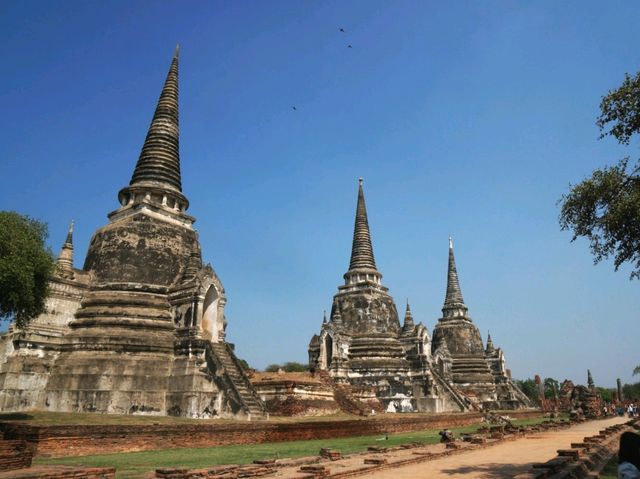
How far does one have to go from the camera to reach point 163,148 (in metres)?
27.5

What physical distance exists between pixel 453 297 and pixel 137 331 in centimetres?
3522

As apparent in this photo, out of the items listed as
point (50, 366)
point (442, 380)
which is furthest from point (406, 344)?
point (50, 366)

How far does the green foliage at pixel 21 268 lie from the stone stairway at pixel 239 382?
7121 millimetres

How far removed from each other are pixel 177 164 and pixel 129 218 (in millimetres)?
4760

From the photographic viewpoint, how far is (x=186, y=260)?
24.8 meters

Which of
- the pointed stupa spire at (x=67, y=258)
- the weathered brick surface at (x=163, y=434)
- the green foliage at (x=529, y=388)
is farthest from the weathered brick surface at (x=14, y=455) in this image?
the green foliage at (x=529, y=388)

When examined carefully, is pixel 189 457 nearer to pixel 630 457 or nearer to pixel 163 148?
pixel 630 457

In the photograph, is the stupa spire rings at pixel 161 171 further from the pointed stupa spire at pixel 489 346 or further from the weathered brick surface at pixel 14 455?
the pointed stupa spire at pixel 489 346

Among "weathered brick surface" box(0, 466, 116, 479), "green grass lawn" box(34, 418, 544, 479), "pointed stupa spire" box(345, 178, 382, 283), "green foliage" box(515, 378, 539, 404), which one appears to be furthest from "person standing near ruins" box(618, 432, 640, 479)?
"green foliage" box(515, 378, 539, 404)

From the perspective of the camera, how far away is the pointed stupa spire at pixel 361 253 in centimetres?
3878

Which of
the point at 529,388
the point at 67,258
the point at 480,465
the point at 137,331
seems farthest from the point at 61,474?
the point at 529,388

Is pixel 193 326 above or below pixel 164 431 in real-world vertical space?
above

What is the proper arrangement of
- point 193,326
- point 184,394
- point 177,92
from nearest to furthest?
point 184,394 → point 193,326 → point 177,92

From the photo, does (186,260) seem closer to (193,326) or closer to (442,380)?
(193,326)
